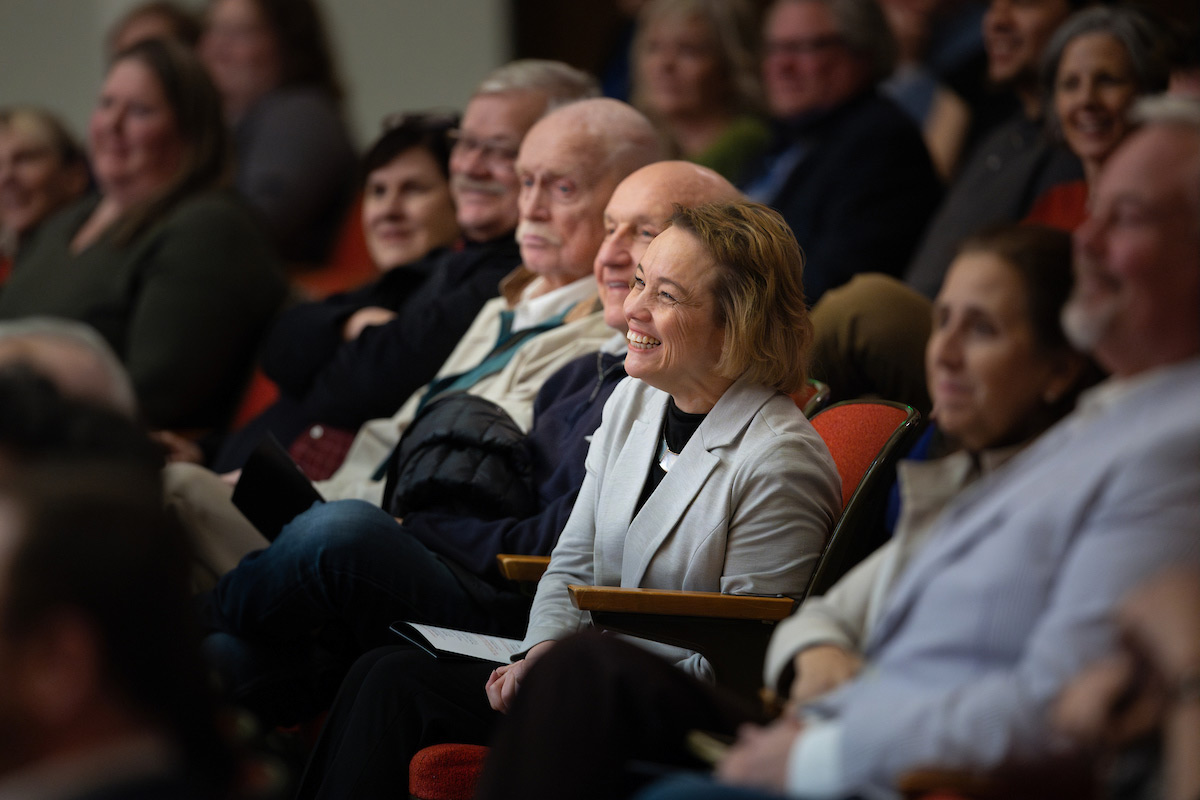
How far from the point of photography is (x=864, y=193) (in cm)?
366

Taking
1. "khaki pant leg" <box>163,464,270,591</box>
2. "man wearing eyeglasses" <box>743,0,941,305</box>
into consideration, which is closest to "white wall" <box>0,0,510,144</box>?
"man wearing eyeglasses" <box>743,0,941,305</box>

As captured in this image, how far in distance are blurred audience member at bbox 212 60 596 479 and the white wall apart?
2.53 m

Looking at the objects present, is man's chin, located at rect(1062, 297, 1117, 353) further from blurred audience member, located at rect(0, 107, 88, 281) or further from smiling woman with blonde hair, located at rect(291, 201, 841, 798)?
blurred audience member, located at rect(0, 107, 88, 281)

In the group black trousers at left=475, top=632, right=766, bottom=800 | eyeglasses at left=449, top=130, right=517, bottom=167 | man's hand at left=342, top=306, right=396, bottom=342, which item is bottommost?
man's hand at left=342, top=306, right=396, bottom=342

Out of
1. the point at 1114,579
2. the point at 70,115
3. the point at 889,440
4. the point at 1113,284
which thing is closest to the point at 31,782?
the point at 1114,579

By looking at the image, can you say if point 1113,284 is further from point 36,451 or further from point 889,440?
point 36,451

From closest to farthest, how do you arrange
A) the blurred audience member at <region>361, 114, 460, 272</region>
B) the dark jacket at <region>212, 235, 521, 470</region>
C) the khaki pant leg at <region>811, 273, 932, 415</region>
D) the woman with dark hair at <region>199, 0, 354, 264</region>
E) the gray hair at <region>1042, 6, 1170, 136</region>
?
the khaki pant leg at <region>811, 273, 932, 415</region> → the gray hair at <region>1042, 6, 1170, 136</region> → the dark jacket at <region>212, 235, 521, 470</region> → the blurred audience member at <region>361, 114, 460, 272</region> → the woman with dark hair at <region>199, 0, 354, 264</region>

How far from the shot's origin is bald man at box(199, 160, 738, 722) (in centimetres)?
228

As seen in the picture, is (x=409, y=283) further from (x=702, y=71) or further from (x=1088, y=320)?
(x=1088, y=320)

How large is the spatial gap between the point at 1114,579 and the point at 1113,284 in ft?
1.00

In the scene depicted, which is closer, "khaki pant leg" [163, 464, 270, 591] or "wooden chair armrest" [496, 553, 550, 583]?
"wooden chair armrest" [496, 553, 550, 583]

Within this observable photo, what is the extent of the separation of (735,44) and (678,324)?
2393mm

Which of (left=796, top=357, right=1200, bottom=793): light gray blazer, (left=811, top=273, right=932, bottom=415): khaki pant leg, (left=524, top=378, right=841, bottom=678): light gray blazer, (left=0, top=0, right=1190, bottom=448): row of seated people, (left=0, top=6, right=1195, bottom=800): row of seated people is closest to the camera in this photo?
(left=796, top=357, right=1200, bottom=793): light gray blazer

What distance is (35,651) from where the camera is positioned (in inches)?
46.3
